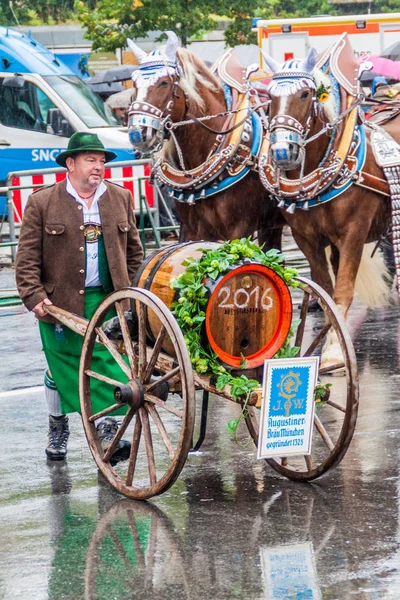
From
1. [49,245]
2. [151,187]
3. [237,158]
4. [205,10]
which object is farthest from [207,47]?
[49,245]

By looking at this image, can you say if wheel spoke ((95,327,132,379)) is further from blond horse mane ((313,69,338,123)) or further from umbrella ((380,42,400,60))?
umbrella ((380,42,400,60))

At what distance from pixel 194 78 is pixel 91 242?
9.70ft

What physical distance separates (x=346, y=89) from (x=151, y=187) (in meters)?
6.58

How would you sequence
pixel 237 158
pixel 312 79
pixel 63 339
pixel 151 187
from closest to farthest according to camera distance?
pixel 63 339, pixel 312 79, pixel 237 158, pixel 151 187

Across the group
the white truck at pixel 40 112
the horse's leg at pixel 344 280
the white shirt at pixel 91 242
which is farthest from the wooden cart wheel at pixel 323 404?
the white truck at pixel 40 112

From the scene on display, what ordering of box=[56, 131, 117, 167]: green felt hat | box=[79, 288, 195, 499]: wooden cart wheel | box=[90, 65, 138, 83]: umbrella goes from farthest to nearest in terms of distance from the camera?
box=[90, 65, 138, 83]: umbrella < box=[56, 131, 117, 167]: green felt hat < box=[79, 288, 195, 499]: wooden cart wheel

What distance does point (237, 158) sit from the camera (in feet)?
28.8

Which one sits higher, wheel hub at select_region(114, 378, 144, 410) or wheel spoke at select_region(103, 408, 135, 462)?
wheel hub at select_region(114, 378, 144, 410)

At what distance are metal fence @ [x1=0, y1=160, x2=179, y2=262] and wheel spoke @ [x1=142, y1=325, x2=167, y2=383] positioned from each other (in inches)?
313

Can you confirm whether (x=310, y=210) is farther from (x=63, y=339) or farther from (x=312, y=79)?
(x=63, y=339)

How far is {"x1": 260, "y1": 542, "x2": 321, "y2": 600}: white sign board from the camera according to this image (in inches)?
169

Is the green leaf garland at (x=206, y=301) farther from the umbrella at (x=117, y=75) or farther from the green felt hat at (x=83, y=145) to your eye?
the umbrella at (x=117, y=75)

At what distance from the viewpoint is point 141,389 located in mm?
5488

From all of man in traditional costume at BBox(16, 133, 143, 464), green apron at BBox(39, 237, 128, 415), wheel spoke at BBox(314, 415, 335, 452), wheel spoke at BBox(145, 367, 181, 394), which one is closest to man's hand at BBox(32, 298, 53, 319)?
man in traditional costume at BBox(16, 133, 143, 464)
